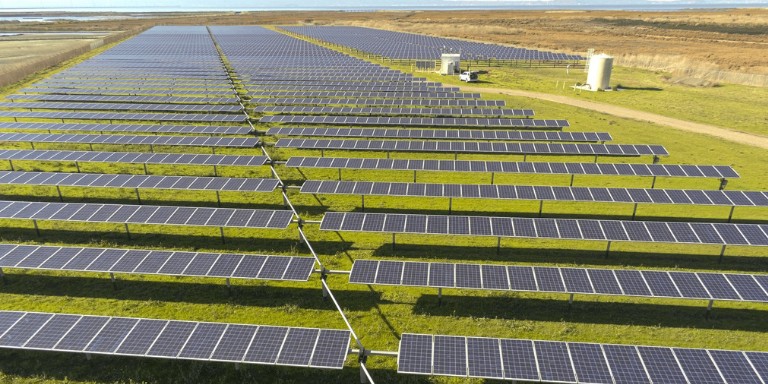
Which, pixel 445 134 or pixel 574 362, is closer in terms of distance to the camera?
pixel 574 362

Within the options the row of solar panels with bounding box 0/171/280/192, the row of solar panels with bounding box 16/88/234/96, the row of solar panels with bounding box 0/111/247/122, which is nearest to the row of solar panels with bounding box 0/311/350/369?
the row of solar panels with bounding box 0/171/280/192

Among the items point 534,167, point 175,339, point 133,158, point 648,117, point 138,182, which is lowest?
point 648,117

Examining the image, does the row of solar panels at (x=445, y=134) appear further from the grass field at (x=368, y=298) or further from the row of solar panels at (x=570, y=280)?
the row of solar panels at (x=570, y=280)

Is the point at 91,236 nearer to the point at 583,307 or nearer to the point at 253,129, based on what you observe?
the point at 253,129

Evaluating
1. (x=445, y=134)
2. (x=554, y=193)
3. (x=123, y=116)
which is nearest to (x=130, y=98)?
(x=123, y=116)

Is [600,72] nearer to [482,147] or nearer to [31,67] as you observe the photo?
[482,147]

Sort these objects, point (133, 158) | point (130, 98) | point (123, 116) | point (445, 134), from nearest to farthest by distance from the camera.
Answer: point (133, 158)
point (445, 134)
point (123, 116)
point (130, 98)

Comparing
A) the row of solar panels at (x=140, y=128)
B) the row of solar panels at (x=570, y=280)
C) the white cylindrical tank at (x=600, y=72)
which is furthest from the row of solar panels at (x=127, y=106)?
the white cylindrical tank at (x=600, y=72)
